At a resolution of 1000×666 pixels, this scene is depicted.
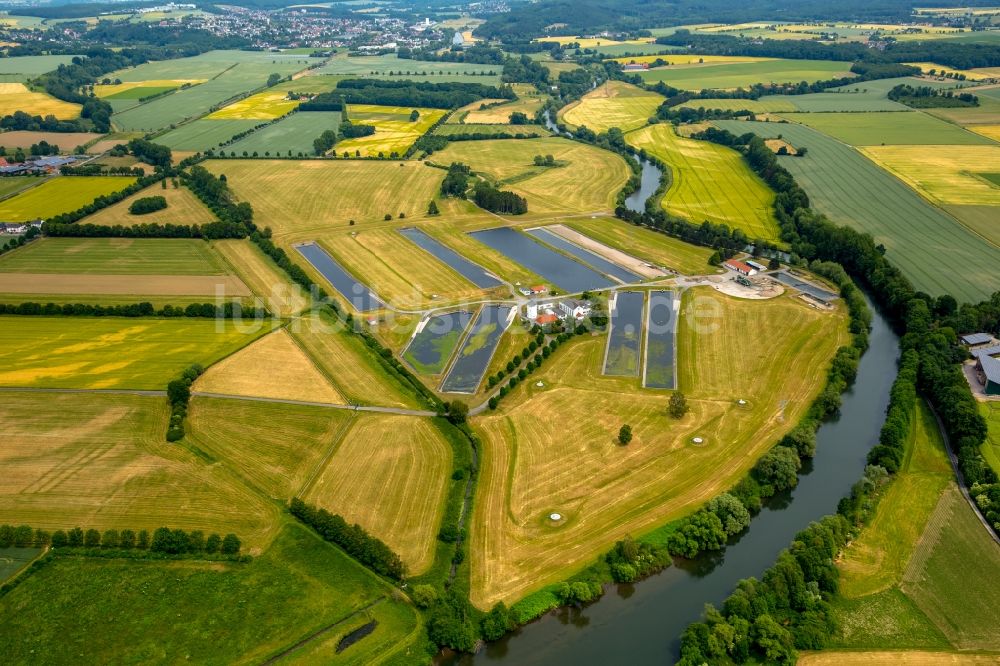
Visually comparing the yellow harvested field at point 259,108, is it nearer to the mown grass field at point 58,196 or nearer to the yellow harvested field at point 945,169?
the mown grass field at point 58,196

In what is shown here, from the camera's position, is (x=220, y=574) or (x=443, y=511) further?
(x=443, y=511)

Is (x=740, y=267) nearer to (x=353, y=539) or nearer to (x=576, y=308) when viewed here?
(x=576, y=308)

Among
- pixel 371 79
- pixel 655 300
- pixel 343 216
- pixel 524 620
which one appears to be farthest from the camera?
pixel 371 79

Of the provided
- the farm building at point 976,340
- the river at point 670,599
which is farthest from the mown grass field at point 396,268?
the farm building at point 976,340


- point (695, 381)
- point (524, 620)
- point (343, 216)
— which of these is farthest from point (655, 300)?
point (343, 216)

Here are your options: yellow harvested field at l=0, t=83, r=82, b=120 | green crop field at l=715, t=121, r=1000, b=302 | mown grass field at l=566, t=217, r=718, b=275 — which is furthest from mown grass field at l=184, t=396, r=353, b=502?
yellow harvested field at l=0, t=83, r=82, b=120

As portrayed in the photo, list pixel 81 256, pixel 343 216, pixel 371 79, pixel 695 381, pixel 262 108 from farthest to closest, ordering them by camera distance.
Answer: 1. pixel 371 79
2. pixel 262 108
3. pixel 343 216
4. pixel 81 256
5. pixel 695 381

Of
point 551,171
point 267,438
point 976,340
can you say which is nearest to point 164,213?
point 267,438

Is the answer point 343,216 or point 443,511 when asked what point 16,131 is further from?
point 443,511
